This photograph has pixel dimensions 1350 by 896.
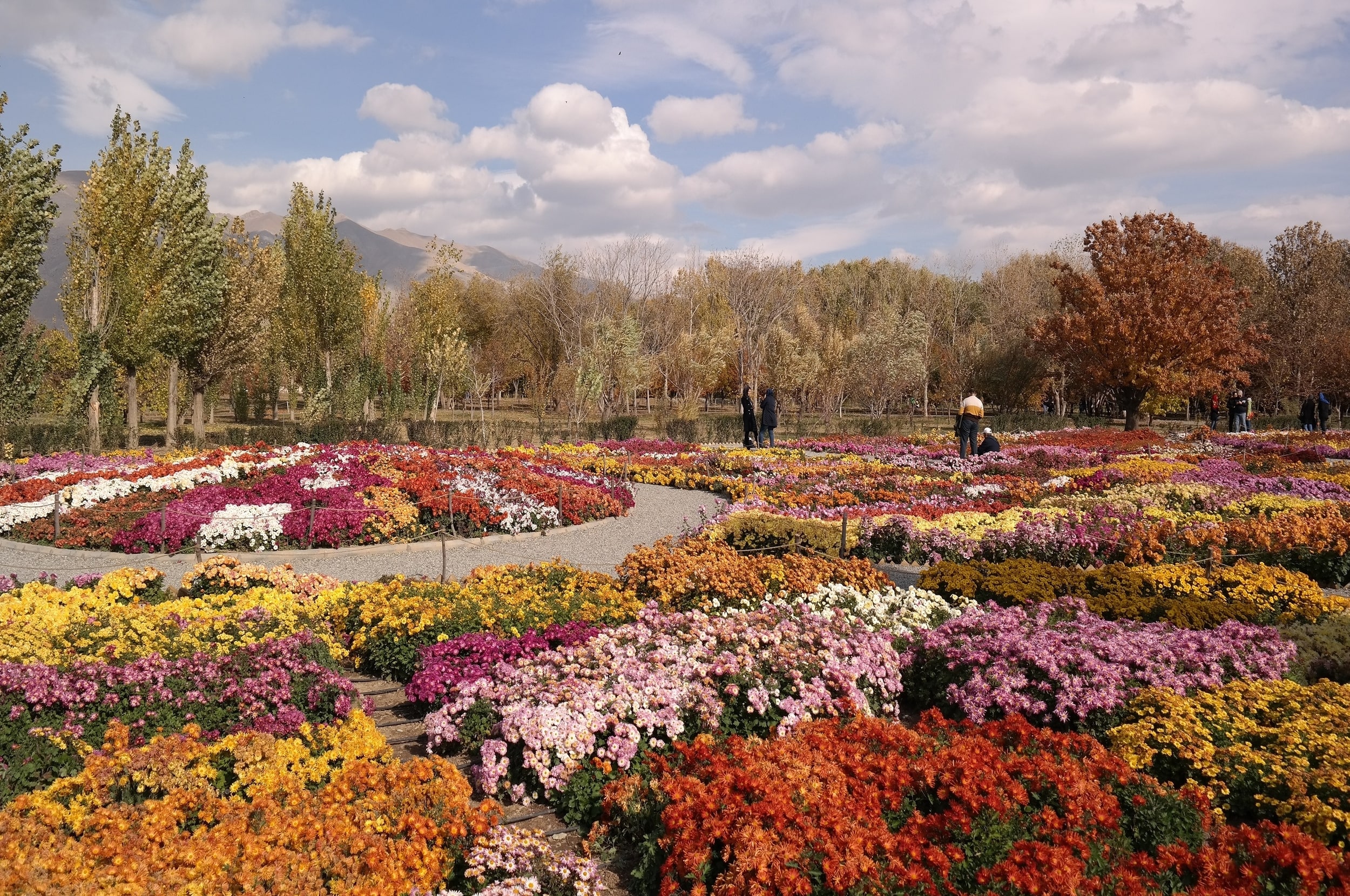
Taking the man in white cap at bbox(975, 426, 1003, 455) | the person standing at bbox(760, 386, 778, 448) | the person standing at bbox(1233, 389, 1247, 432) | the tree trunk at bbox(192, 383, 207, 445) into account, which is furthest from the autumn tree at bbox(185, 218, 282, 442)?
the person standing at bbox(1233, 389, 1247, 432)

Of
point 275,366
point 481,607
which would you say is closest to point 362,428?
point 275,366

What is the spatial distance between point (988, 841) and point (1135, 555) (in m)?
7.89

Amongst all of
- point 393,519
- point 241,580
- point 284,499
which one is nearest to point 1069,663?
point 241,580

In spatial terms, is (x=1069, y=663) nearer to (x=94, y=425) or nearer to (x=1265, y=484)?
(x=1265, y=484)

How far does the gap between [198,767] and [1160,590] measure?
29.0 feet

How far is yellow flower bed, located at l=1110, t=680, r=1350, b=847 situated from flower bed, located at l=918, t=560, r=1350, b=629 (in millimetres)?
1901

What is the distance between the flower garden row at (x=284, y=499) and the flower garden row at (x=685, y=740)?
3798 millimetres

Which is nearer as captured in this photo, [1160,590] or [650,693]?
[650,693]

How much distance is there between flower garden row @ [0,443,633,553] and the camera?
39.2 feet

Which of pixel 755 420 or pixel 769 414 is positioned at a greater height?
pixel 769 414

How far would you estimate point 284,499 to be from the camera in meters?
13.5

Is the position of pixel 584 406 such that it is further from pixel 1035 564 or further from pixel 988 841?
pixel 988 841

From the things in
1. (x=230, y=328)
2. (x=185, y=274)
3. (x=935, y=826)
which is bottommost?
(x=935, y=826)

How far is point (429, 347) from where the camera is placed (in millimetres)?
35844
